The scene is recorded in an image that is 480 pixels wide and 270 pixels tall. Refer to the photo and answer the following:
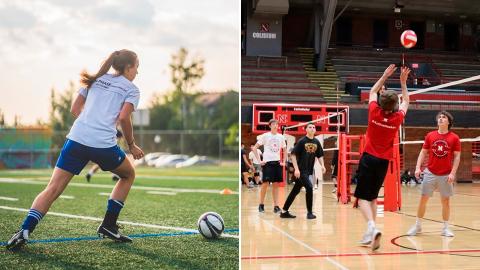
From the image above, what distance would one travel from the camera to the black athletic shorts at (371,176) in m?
5.25

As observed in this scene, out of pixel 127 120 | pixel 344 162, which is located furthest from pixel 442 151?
pixel 344 162

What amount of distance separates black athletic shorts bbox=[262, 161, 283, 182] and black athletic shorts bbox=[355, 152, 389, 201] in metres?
2.92

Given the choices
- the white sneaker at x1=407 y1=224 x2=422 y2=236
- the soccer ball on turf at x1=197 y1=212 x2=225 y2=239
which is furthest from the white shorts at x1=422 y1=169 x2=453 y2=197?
the soccer ball on turf at x1=197 y1=212 x2=225 y2=239

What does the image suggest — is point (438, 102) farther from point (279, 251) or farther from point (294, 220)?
point (279, 251)

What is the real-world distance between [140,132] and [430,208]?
19.5 m

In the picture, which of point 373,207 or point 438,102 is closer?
point 373,207

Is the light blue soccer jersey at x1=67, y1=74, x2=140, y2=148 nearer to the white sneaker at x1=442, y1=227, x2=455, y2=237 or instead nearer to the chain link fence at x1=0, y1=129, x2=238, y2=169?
the white sneaker at x1=442, y1=227, x2=455, y2=237

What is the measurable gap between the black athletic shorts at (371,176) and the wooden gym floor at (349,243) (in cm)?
56

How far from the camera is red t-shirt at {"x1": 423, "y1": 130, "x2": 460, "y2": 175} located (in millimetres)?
5965

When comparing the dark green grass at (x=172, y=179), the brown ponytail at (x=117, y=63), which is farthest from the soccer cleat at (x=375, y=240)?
the dark green grass at (x=172, y=179)

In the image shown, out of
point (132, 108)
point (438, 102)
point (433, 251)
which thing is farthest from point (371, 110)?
point (438, 102)

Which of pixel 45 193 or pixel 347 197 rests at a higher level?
pixel 45 193

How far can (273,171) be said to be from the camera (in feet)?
26.9

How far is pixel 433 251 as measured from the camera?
503 cm
